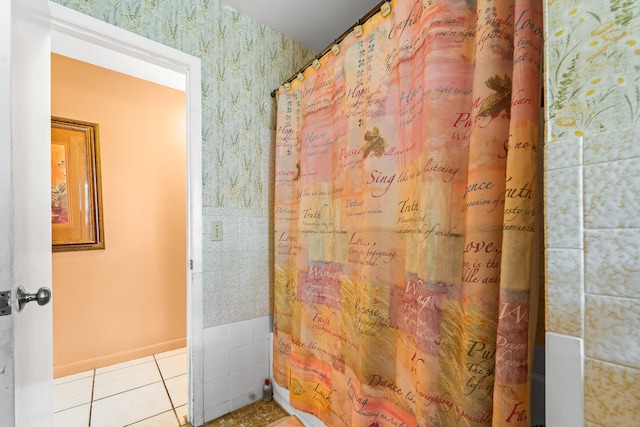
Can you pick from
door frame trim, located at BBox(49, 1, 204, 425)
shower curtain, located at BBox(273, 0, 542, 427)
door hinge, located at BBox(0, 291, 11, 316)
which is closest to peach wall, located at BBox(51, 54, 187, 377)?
door frame trim, located at BBox(49, 1, 204, 425)

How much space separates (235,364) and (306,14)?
7.15ft

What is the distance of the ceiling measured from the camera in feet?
5.05

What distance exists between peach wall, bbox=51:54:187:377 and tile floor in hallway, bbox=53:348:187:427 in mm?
153

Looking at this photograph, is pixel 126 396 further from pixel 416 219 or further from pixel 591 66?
pixel 591 66

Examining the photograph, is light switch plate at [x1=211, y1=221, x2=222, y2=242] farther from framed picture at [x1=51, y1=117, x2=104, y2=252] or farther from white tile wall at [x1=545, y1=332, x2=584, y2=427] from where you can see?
white tile wall at [x1=545, y1=332, x2=584, y2=427]

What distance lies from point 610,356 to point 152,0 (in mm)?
2031

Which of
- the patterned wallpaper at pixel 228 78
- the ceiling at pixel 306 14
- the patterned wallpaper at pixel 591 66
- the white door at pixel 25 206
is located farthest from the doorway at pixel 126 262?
the patterned wallpaper at pixel 591 66

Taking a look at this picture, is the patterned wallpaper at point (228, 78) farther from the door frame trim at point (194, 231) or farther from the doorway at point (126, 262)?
the doorway at point (126, 262)

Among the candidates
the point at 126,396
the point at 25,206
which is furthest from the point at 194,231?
the point at 126,396

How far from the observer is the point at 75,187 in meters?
1.98

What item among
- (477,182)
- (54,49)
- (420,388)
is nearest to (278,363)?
(420,388)

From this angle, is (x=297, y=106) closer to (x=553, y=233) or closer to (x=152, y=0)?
(x=152, y=0)

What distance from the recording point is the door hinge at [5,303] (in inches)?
22.1

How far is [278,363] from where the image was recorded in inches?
63.8
